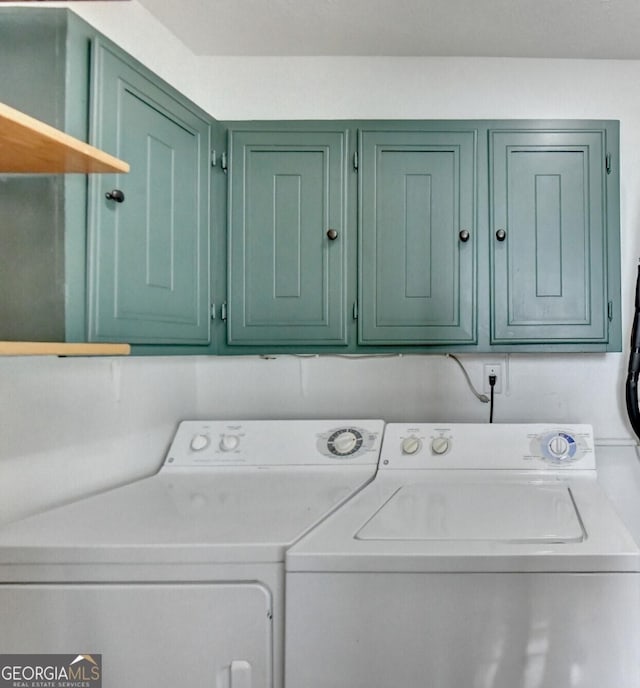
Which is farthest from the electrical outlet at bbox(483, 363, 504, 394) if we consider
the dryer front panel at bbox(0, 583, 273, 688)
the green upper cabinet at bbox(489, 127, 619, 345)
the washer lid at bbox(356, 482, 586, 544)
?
the dryer front panel at bbox(0, 583, 273, 688)

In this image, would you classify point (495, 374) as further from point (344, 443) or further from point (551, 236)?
point (344, 443)

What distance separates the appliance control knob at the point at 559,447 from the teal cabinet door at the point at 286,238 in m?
0.78

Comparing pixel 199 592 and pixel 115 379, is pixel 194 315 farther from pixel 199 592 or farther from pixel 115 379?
pixel 199 592

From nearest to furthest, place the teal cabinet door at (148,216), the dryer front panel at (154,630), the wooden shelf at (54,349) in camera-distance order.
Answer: the wooden shelf at (54,349)
the dryer front panel at (154,630)
the teal cabinet door at (148,216)

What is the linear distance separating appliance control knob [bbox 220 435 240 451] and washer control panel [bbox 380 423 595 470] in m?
0.51

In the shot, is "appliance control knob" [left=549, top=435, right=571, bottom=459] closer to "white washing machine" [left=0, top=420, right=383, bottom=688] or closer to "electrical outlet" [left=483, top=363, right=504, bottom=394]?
"electrical outlet" [left=483, top=363, right=504, bottom=394]

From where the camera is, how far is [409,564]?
1.10 meters

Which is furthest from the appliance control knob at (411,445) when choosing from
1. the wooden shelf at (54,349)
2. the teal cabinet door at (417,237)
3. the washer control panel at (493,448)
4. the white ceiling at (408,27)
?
the white ceiling at (408,27)

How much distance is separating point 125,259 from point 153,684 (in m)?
0.96

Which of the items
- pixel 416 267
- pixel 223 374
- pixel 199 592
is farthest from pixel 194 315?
pixel 199 592

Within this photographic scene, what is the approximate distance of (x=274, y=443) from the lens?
2021 mm

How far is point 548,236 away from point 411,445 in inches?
33.8

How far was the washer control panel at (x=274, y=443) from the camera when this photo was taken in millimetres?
1986

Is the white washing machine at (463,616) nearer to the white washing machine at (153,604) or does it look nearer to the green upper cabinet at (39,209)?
the white washing machine at (153,604)
